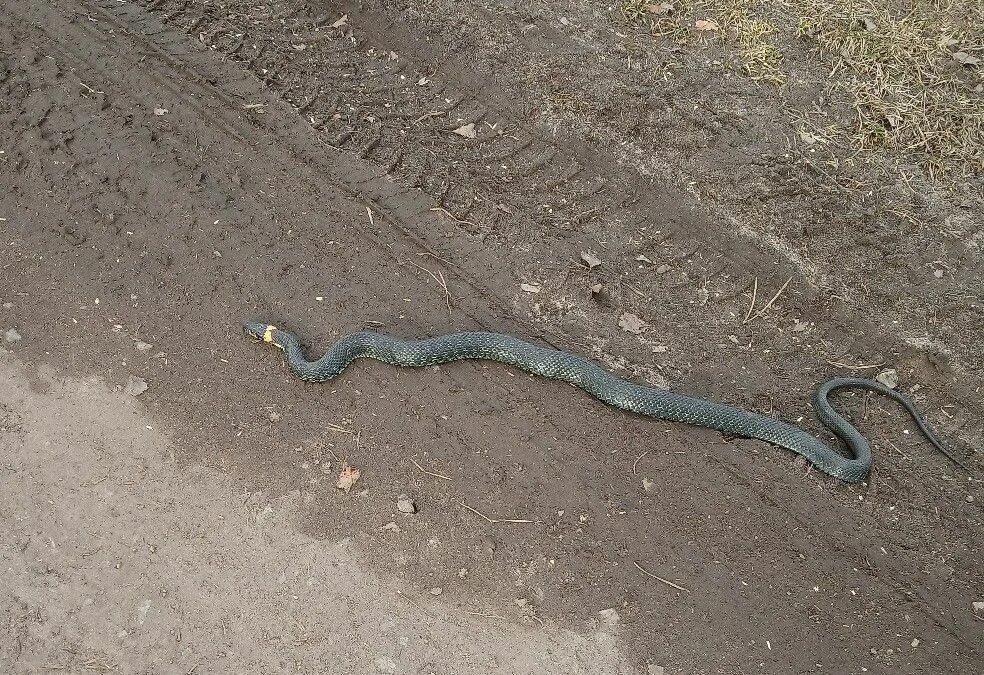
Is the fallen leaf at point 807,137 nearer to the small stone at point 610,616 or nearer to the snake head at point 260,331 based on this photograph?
the small stone at point 610,616

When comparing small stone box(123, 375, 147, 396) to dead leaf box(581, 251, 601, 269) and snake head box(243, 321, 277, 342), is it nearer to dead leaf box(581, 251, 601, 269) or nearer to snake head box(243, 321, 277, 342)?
snake head box(243, 321, 277, 342)

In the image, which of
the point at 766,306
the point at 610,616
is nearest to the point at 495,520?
the point at 610,616

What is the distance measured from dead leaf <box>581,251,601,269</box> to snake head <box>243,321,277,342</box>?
9.37ft

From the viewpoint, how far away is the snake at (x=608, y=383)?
20.0 ft

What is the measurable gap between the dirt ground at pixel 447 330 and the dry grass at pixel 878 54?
0.29 m

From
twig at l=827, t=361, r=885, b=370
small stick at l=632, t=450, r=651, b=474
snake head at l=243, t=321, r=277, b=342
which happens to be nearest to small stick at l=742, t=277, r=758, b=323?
twig at l=827, t=361, r=885, b=370

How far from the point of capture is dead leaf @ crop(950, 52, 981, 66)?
27.5 feet

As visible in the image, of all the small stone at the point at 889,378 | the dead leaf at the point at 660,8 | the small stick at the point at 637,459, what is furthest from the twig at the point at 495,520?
the dead leaf at the point at 660,8

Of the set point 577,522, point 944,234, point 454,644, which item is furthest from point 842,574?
point 944,234

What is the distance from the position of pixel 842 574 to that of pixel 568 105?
512 cm

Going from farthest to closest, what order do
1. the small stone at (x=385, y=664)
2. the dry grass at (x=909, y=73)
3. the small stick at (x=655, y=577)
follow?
the dry grass at (x=909, y=73), the small stick at (x=655, y=577), the small stone at (x=385, y=664)

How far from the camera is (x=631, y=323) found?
6.90 meters

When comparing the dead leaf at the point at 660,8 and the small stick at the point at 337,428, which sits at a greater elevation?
the dead leaf at the point at 660,8

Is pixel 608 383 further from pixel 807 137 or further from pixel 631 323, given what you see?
pixel 807 137
